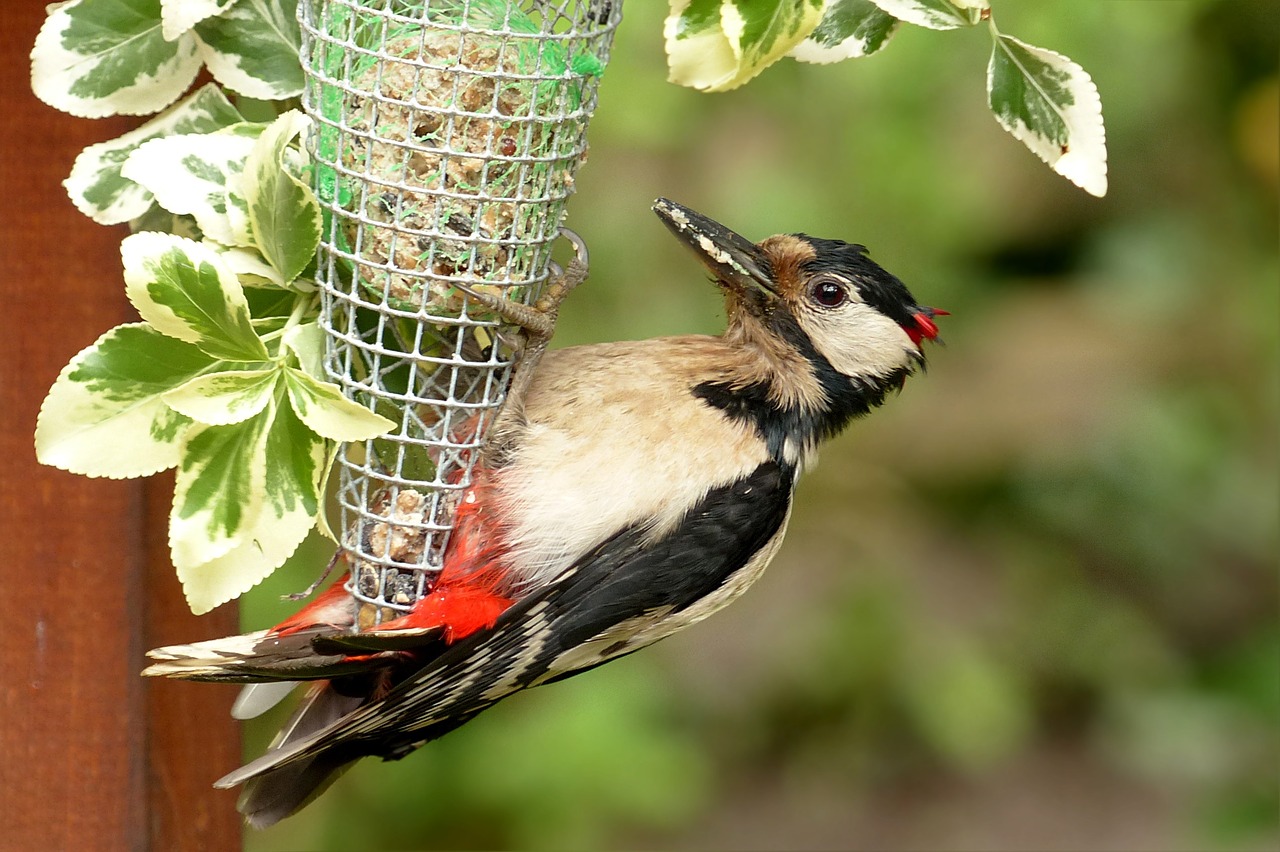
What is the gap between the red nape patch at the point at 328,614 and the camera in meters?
1.95

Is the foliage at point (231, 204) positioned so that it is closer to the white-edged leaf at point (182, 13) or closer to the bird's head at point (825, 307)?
the white-edged leaf at point (182, 13)

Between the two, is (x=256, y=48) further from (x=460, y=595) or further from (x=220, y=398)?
(x=460, y=595)

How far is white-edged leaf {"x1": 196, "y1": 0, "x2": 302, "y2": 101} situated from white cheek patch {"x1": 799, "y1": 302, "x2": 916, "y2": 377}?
3.03 ft

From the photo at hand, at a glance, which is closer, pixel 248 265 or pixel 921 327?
pixel 248 265

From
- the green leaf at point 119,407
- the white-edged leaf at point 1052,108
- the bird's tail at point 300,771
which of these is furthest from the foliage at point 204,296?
the white-edged leaf at point 1052,108

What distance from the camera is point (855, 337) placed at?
235 cm

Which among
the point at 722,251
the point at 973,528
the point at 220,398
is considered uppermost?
the point at 220,398

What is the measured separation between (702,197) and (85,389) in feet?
10.9

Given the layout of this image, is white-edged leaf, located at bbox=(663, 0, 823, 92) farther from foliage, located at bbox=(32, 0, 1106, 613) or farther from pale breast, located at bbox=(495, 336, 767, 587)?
pale breast, located at bbox=(495, 336, 767, 587)

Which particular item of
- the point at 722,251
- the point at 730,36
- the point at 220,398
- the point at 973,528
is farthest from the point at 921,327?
the point at 973,528

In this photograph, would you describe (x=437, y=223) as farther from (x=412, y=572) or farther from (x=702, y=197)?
(x=702, y=197)

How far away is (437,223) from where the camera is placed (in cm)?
176

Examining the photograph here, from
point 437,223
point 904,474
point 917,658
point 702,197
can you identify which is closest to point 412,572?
point 437,223

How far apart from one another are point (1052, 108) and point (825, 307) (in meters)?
0.78
